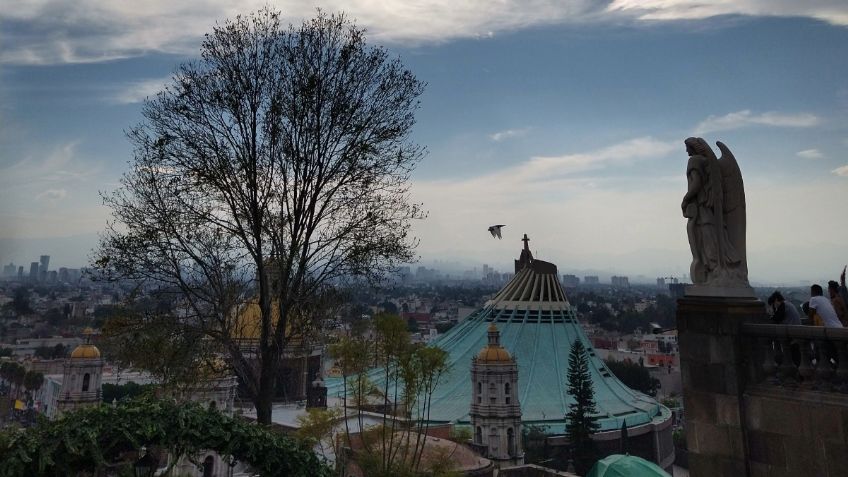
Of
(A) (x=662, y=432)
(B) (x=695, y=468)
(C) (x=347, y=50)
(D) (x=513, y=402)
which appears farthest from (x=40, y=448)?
(A) (x=662, y=432)

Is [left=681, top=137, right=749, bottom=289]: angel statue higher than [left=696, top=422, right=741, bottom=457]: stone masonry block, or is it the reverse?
[left=681, top=137, right=749, bottom=289]: angel statue

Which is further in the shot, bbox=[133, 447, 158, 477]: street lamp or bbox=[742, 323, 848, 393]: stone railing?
bbox=[133, 447, 158, 477]: street lamp

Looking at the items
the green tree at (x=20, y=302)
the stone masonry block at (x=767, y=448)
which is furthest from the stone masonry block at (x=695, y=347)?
the green tree at (x=20, y=302)

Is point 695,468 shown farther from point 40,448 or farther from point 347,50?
point 347,50

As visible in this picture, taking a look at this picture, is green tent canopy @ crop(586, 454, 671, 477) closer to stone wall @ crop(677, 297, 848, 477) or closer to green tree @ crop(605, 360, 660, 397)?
stone wall @ crop(677, 297, 848, 477)

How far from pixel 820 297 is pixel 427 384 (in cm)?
939

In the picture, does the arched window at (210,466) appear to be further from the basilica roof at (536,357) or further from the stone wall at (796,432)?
the stone wall at (796,432)

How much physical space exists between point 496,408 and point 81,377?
836 inches

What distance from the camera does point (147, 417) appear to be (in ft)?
22.4

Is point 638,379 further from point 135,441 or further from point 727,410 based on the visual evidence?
point 135,441

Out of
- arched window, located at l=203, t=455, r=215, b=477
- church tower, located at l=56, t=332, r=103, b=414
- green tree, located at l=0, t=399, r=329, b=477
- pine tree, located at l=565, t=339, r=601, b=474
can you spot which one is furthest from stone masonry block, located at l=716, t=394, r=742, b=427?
church tower, located at l=56, t=332, r=103, b=414

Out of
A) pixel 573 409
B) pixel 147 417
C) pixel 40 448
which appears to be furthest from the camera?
pixel 573 409

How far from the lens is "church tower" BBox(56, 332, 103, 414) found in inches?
1123

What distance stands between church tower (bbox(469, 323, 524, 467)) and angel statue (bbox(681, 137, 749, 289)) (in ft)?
75.0
